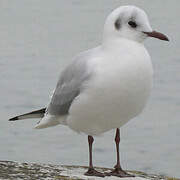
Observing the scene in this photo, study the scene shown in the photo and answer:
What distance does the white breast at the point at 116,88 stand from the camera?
7.85 metres

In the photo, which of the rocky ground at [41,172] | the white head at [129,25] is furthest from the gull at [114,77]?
the rocky ground at [41,172]

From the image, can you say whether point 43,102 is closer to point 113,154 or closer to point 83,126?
point 113,154

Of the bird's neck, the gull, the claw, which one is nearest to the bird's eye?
the gull

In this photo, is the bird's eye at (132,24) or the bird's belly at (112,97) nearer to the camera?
the bird's belly at (112,97)

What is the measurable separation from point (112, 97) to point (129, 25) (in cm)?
69

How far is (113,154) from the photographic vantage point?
13.4m

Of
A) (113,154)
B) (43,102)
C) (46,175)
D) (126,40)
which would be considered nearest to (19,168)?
(46,175)

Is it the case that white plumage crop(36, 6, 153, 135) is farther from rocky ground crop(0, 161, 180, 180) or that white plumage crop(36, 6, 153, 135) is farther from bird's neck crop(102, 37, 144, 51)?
rocky ground crop(0, 161, 180, 180)

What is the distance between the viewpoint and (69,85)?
8.44 metres

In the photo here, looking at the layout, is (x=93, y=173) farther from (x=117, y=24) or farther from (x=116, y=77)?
(x=117, y=24)

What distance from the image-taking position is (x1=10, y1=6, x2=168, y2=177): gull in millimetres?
7867

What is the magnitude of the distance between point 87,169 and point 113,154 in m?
4.84

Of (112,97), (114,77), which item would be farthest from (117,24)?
(112,97)

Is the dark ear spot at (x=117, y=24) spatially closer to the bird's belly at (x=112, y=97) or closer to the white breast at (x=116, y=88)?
the white breast at (x=116, y=88)
